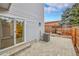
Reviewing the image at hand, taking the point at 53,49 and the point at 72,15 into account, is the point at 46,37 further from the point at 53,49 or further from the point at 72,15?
the point at 72,15

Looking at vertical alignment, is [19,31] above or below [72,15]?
below

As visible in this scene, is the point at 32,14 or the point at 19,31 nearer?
the point at 19,31

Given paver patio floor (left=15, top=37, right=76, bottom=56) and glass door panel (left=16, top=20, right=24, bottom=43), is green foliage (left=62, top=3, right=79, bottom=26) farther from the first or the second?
glass door panel (left=16, top=20, right=24, bottom=43)

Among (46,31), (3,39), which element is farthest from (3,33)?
(46,31)

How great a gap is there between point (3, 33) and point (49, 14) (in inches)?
38.6

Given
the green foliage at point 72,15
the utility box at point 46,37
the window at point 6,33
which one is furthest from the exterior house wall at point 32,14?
the green foliage at point 72,15

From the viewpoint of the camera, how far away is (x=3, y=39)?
283 centimetres

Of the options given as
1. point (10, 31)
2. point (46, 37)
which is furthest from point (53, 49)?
point (10, 31)

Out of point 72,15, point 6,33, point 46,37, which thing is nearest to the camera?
point 6,33

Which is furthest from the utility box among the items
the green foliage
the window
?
the window

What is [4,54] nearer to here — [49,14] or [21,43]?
[21,43]

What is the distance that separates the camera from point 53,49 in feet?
9.84

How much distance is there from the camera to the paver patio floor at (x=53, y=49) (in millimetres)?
2965

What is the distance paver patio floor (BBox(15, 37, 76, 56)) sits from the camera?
9.73ft
